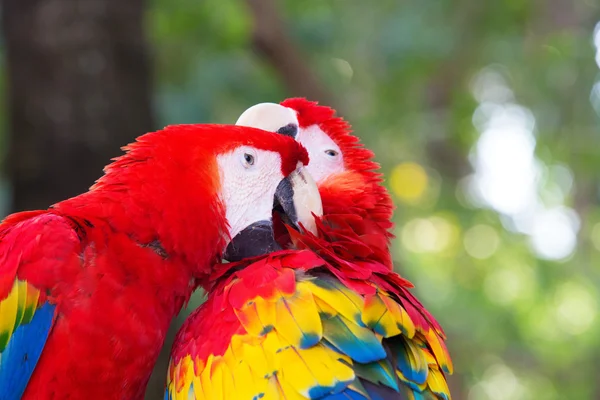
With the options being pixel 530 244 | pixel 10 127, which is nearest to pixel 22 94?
pixel 10 127

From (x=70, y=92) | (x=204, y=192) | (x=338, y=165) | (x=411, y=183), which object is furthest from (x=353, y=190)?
(x=411, y=183)

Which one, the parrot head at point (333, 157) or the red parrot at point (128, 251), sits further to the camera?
the parrot head at point (333, 157)

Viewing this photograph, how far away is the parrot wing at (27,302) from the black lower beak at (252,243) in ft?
1.07

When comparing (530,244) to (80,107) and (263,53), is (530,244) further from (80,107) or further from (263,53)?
(80,107)

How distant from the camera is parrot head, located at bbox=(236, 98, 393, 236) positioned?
4.98 ft

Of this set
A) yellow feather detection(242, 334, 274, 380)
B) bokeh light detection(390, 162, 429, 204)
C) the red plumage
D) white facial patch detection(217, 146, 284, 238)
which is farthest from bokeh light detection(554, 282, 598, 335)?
yellow feather detection(242, 334, 274, 380)

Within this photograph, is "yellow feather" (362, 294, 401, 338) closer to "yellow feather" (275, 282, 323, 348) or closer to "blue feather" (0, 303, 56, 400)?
"yellow feather" (275, 282, 323, 348)

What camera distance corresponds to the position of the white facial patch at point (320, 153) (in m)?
1.71

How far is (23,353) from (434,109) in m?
5.18

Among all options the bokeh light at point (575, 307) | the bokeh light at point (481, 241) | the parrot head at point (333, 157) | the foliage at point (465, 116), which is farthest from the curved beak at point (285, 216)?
the bokeh light at point (481, 241)

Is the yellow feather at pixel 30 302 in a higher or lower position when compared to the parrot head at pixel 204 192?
lower

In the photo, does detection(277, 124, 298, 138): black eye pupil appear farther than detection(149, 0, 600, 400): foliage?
No

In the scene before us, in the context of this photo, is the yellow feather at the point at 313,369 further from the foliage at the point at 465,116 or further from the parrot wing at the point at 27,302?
the foliage at the point at 465,116

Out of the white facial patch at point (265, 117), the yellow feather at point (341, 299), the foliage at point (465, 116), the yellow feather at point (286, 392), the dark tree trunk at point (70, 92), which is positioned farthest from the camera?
the foliage at point (465, 116)
